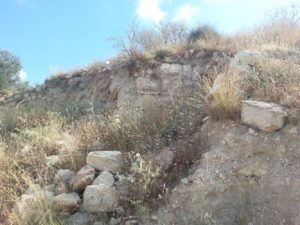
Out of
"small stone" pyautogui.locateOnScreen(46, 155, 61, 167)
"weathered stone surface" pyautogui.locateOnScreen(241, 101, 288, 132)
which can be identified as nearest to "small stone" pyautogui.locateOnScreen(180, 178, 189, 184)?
"weathered stone surface" pyautogui.locateOnScreen(241, 101, 288, 132)

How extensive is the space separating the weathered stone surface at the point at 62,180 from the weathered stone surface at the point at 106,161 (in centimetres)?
29

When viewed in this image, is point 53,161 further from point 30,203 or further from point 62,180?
point 30,203

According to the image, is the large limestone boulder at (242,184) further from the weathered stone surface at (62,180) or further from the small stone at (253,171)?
the weathered stone surface at (62,180)

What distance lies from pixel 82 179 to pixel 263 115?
227 cm

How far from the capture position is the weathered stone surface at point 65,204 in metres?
5.32

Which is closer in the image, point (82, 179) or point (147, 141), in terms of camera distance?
point (82, 179)

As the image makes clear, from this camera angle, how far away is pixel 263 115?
5.65 metres

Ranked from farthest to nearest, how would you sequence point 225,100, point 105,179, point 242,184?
point 225,100 < point 105,179 < point 242,184

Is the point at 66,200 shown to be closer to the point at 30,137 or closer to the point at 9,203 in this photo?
the point at 9,203

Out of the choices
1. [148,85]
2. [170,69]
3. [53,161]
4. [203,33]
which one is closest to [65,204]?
[53,161]

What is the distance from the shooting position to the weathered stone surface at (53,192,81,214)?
532 cm

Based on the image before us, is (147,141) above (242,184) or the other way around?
above

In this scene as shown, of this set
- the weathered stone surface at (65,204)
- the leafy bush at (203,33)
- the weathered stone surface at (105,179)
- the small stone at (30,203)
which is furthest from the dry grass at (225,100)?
the leafy bush at (203,33)

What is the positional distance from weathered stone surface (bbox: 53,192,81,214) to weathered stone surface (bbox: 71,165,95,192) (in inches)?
9.2
